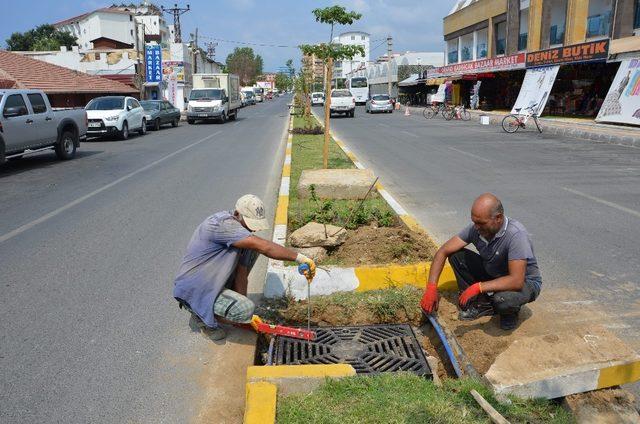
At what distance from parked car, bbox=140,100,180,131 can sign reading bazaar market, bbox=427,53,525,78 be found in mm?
19500

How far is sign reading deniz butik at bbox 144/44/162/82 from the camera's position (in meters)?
43.2

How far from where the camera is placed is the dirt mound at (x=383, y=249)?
17.9 ft

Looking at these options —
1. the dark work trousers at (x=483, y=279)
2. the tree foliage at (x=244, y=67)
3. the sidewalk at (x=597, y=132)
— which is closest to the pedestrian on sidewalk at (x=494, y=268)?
the dark work trousers at (x=483, y=279)

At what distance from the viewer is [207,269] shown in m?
4.08

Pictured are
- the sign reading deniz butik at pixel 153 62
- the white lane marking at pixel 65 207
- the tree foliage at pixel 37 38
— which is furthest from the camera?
the tree foliage at pixel 37 38

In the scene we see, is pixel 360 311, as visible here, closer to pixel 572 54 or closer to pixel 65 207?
pixel 65 207

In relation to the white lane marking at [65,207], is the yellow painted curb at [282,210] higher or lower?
higher

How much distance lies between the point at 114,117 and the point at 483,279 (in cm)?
1917

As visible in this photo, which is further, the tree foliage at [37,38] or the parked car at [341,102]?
the tree foliage at [37,38]

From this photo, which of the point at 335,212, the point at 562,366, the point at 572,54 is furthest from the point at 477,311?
the point at 572,54

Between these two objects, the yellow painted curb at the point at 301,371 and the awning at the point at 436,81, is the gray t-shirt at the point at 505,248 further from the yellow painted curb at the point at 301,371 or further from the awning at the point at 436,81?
the awning at the point at 436,81

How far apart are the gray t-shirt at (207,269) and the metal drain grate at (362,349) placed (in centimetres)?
63

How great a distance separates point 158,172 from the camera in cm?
1233

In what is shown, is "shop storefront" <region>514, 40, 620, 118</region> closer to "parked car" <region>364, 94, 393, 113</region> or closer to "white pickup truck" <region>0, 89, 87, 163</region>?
"parked car" <region>364, 94, 393, 113</region>
